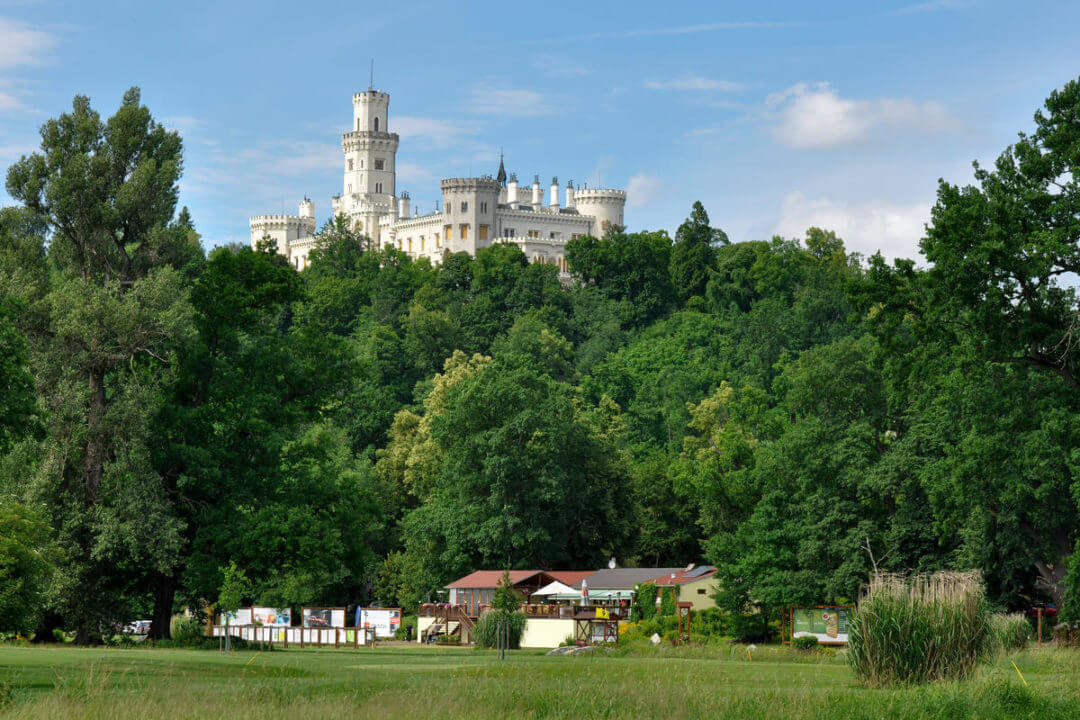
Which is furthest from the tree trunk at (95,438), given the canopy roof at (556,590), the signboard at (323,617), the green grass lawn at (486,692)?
the canopy roof at (556,590)

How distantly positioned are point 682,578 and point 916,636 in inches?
1475

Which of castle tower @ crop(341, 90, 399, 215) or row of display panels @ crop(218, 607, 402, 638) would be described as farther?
castle tower @ crop(341, 90, 399, 215)

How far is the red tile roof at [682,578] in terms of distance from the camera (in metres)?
60.6

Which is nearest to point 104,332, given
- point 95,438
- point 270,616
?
point 95,438

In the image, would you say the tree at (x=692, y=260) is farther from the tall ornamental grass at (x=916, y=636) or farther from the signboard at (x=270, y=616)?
the tall ornamental grass at (x=916, y=636)

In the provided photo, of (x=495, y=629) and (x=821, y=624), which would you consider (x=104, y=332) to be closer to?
(x=495, y=629)

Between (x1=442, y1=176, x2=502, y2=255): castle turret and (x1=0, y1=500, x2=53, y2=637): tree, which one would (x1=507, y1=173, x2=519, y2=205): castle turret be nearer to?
(x1=442, y1=176, x2=502, y2=255): castle turret

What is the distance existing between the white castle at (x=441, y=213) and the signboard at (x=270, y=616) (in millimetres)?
100133

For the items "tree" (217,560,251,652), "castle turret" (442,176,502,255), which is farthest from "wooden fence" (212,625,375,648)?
"castle turret" (442,176,502,255)

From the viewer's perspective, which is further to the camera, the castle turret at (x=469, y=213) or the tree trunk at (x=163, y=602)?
the castle turret at (x=469, y=213)

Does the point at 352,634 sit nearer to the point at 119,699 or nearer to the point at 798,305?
the point at 119,699

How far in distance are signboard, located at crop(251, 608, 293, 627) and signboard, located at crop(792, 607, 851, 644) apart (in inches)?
628

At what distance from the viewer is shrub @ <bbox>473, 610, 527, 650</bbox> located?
150 ft

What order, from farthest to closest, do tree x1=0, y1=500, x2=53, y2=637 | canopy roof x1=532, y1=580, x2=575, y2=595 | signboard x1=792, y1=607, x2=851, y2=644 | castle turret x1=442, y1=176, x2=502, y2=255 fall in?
castle turret x1=442, y1=176, x2=502, y2=255, canopy roof x1=532, y1=580, x2=575, y2=595, signboard x1=792, y1=607, x2=851, y2=644, tree x1=0, y1=500, x2=53, y2=637
